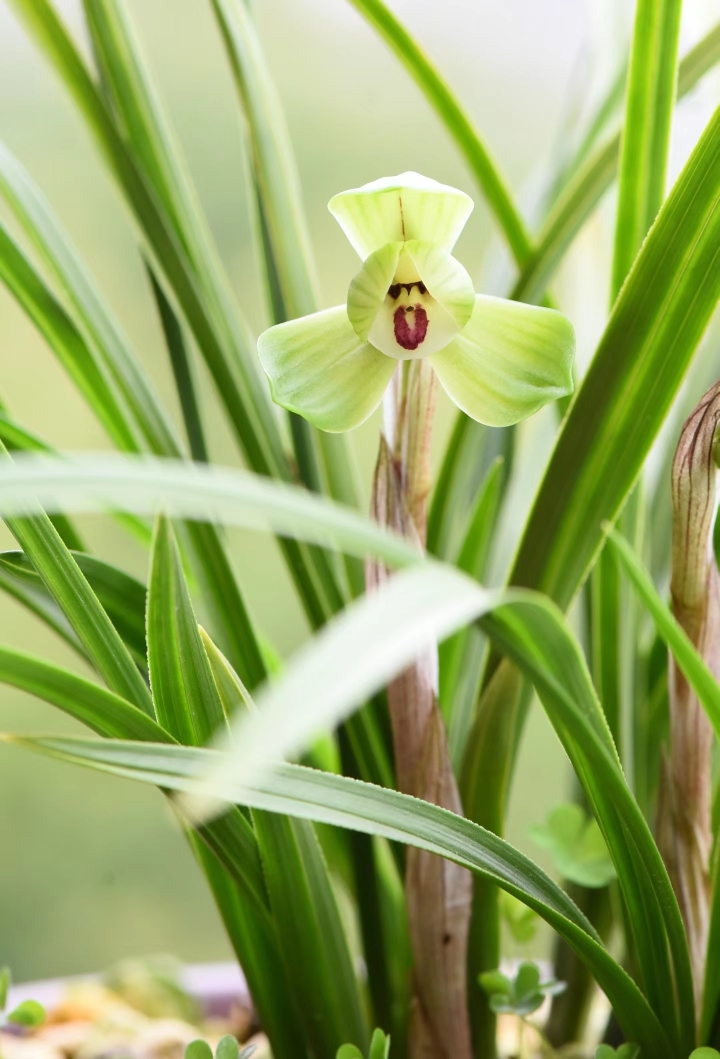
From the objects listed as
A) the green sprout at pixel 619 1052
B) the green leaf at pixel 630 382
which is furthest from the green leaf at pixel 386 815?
the green leaf at pixel 630 382

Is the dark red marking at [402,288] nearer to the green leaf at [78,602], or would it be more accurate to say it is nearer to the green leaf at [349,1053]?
the green leaf at [78,602]

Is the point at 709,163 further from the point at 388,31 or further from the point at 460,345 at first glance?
the point at 388,31

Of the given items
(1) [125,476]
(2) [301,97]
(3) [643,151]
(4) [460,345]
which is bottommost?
Answer: (1) [125,476]

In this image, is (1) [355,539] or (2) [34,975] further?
(2) [34,975]

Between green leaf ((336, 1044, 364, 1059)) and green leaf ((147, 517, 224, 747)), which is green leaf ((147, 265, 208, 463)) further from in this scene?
green leaf ((336, 1044, 364, 1059))

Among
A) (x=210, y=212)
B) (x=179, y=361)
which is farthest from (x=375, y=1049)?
(x=210, y=212)

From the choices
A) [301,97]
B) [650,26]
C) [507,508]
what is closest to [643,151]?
[650,26]

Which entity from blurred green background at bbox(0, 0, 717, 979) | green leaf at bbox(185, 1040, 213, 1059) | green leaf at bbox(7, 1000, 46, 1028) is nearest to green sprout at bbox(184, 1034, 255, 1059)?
green leaf at bbox(185, 1040, 213, 1059)
